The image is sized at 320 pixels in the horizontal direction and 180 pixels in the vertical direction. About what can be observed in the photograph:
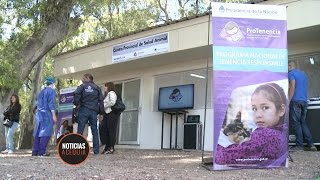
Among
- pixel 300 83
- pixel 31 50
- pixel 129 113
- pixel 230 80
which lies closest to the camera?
pixel 230 80

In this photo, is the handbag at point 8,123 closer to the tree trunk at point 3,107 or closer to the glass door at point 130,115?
the tree trunk at point 3,107

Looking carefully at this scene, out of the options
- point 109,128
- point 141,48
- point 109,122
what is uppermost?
point 141,48

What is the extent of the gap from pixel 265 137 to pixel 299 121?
277 cm

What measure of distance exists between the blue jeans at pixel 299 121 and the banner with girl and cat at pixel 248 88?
2.36m

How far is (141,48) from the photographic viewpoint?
13430mm

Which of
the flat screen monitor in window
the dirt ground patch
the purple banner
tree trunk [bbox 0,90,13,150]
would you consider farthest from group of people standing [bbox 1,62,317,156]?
the flat screen monitor in window

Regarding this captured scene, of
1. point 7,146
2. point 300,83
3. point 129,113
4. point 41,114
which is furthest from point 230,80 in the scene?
point 129,113

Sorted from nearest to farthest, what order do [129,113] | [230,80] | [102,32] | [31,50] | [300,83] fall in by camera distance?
[230,80], [300,83], [31,50], [129,113], [102,32]

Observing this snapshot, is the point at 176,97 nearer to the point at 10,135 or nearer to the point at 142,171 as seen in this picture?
the point at 10,135

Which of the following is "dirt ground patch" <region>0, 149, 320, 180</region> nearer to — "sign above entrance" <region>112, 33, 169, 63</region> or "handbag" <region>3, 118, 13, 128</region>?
"handbag" <region>3, 118, 13, 128</region>

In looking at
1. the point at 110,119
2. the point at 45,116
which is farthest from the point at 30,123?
the point at 45,116

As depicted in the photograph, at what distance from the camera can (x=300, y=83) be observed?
32.1 ft

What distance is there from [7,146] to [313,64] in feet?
26.2

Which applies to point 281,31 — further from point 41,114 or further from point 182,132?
point 182,132
